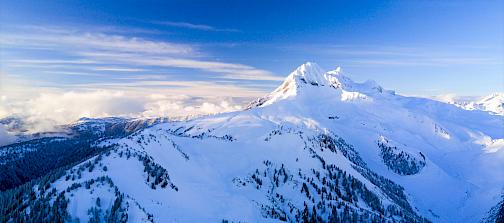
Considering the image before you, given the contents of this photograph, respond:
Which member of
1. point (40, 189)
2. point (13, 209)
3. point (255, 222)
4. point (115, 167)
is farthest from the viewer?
point (255, 222)

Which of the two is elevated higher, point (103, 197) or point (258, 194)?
point (103, 197)

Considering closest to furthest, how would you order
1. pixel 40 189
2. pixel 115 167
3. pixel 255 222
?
pixel 40 189 → pixel 115 167 → pixel 255 222

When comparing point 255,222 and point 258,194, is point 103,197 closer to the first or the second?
point 255,222

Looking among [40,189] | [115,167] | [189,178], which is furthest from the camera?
[189,178]

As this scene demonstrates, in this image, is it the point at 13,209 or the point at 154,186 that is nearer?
the point at 13,209

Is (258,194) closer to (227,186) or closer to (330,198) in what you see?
(227,186)

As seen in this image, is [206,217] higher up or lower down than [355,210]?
higher up

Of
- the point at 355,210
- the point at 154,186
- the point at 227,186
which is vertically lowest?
the point at 355,210

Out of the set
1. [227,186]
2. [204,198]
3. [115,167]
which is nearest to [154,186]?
[115,167]

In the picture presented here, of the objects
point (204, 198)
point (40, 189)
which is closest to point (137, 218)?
point (40, 189)
